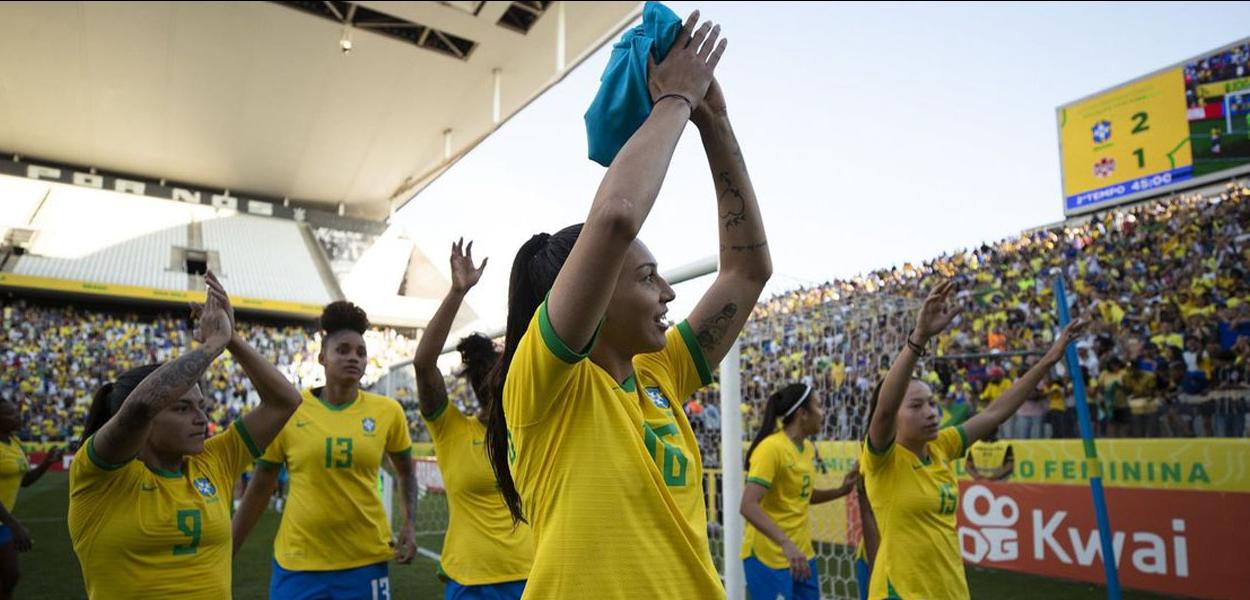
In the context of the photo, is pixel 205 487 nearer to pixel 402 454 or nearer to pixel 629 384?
pixel 402 454

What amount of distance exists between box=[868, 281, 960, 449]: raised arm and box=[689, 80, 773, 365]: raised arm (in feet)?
4.85

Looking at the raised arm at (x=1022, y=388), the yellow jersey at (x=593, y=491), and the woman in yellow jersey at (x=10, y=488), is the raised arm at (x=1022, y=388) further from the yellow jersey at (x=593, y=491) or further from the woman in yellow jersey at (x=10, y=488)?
the woman in yellow jersey at (x=10, y=488)

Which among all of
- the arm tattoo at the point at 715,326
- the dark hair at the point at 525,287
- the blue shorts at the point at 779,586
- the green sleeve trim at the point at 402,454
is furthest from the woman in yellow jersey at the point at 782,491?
the dark hair at the point at 525,287

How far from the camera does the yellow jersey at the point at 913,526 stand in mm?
3764

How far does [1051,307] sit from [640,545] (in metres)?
12.4

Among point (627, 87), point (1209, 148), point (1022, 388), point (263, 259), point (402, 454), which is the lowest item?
point (402, 454)

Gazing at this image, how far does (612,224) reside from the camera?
4.62ft

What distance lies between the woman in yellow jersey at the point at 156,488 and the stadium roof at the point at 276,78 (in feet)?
75.6

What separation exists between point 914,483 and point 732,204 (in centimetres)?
248

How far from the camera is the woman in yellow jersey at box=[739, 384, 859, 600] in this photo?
16.7ft

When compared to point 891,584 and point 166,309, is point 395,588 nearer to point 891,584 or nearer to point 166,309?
point 891,584

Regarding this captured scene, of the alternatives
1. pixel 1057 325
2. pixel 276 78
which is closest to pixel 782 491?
pixel 1057 325

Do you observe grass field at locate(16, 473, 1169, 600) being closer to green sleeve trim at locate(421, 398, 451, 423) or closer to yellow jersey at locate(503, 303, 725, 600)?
green sleeve trim at locate(421, 398, 451, 423)

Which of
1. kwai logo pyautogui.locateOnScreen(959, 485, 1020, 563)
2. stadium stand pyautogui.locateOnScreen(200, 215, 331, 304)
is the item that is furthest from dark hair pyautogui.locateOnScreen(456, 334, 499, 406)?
stadium stand pyautogui.locateOnScreen(200, 215, 331, 304)
